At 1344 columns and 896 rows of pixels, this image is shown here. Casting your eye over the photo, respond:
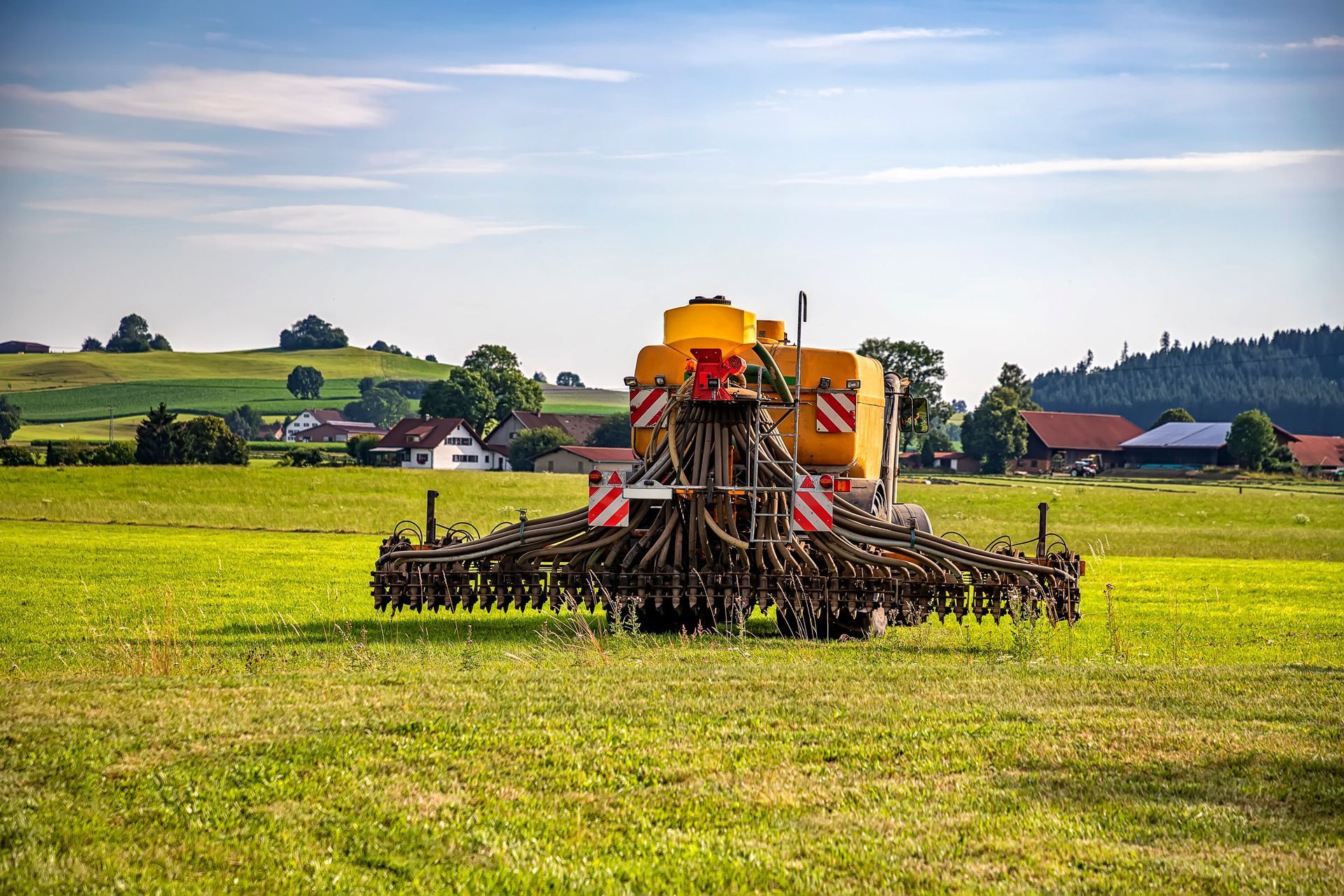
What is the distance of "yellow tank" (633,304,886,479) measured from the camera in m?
15.0

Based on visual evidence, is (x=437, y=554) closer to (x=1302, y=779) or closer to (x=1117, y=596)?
(x=1302, y=779)

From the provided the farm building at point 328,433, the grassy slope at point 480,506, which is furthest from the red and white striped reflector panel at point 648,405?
the farm building at point 328,433

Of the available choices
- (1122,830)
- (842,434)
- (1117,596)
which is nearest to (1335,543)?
(1117,596)

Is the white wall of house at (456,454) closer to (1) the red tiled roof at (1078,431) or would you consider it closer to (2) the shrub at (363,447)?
(2) the shrub at (363,447)

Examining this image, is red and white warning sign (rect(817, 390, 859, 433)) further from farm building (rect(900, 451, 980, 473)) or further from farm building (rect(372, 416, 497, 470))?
farm building (rect(900, 451, 980, 473))

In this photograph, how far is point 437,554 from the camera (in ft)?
→ 46.2

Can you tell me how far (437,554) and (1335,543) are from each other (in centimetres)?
3427

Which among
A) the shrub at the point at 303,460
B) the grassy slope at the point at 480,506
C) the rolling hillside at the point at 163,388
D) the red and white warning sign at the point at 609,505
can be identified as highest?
the rolling hillside at the point at 163,388

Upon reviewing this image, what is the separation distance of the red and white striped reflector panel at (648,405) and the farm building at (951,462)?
104844 mm

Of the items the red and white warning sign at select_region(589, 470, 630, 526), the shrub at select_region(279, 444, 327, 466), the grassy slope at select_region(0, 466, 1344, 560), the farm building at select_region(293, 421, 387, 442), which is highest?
the farm building at select_region(293, 421, 387, 442)

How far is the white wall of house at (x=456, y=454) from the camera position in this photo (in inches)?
4311

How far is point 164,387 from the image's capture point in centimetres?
16350

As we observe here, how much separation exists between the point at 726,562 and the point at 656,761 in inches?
236

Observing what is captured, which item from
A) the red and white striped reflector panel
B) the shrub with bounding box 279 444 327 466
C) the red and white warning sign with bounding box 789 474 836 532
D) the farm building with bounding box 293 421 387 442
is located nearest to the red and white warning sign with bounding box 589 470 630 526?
the red and white striped reflector panel
